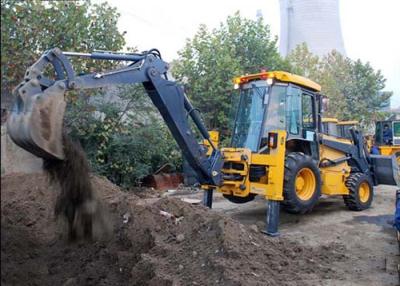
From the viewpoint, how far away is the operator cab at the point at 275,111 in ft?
23.4

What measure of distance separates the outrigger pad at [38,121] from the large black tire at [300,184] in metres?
3.91

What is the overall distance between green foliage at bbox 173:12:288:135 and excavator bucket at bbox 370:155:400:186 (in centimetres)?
524

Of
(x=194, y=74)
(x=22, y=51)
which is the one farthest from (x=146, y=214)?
(x=194, y=74)

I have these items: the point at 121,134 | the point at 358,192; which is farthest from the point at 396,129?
the point at 121,134

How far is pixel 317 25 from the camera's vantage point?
32156mm

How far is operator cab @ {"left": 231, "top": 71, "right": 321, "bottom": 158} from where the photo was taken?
7.12m

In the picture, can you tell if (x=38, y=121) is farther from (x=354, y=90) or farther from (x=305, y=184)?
(x=354, y=90)

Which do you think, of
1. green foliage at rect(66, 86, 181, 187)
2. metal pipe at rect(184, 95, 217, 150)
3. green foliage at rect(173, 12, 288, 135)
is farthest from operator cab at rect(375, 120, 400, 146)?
metal pipe at rect(184, 95, 217, 150)

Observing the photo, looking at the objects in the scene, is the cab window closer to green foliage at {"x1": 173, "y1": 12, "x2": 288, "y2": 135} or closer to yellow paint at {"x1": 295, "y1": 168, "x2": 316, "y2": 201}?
yellow paint at {"x1": 295, "y1": 168, "x2": 316, "y2": 201}

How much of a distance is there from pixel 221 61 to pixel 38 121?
10658 millimetres

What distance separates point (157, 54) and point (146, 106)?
5132mm

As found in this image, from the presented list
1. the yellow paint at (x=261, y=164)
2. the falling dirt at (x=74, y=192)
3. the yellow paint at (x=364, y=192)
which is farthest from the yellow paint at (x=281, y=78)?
the falling dirt at (x=74, y=192)

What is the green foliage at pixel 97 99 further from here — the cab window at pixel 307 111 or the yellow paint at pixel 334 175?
the yellow paint at pixel 334 175

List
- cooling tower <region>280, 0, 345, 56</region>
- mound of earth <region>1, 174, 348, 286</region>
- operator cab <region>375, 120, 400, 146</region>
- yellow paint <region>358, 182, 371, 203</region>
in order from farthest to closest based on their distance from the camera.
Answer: cooling tower <region>280, 0, 345, 56</region> → operator cab <region>375, 120, 400, 146</region> → yellow paint <region>358, 182, 371, 203</region> → mound of earth <region>1, 174, 348, 286</region>
